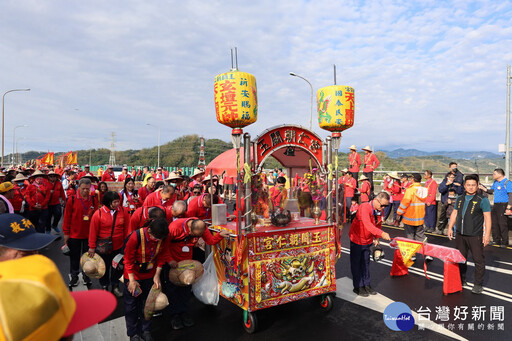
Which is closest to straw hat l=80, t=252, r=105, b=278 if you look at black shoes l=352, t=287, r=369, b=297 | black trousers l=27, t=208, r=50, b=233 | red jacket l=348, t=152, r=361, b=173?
black shoes l=352, t=287, r=369, b=297

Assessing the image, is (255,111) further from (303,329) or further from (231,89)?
(303,329)

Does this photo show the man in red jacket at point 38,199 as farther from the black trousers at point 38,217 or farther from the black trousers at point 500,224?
the black trousers at point 500,224

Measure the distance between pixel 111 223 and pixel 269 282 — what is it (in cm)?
283

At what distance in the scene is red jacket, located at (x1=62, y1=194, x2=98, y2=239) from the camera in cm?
609

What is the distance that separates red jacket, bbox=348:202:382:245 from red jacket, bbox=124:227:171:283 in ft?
11.1

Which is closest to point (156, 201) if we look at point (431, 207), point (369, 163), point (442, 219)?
point (431, 207)

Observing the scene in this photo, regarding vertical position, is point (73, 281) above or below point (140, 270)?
below

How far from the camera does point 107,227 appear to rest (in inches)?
220

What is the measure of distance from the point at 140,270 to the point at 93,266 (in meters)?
1.36

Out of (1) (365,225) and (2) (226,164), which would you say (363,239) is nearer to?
(1) (365,225)

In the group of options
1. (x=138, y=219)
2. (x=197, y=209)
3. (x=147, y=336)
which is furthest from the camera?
(x=197, y=209)

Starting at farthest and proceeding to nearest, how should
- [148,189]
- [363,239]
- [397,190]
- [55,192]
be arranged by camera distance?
[397,190], [55,192], [148,189], [363,239]

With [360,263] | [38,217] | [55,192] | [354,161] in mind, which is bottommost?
[360,263]

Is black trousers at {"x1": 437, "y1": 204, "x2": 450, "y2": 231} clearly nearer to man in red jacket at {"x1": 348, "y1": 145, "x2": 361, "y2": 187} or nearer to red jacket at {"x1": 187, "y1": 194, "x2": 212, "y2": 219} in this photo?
man in red jacket at {"x1": 348, "y1": 145, "x2": 361, "y2": 187}
